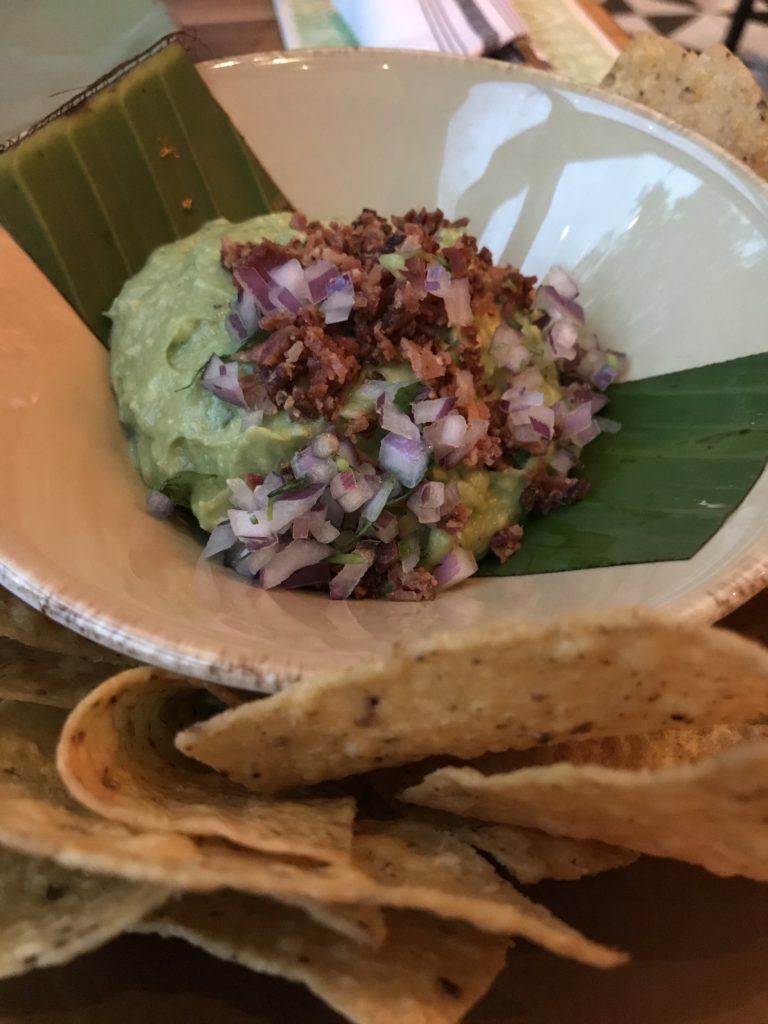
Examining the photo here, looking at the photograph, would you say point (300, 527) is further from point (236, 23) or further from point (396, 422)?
point (236, 23)

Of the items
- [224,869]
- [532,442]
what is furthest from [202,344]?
[224,869]

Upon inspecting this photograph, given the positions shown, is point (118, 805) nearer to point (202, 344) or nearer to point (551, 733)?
point (551, 733)

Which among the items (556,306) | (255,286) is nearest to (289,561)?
(255,286)

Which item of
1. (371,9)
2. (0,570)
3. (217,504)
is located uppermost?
(371,9)

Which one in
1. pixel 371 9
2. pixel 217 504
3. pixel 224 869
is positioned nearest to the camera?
pixel 224 869

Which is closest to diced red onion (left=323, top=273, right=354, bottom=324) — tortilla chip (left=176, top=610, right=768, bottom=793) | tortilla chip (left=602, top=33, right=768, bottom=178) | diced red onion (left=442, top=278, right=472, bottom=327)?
diced red onion (left=442, top=278, right=472, bottom=327)

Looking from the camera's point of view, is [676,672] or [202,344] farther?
[202,344]
